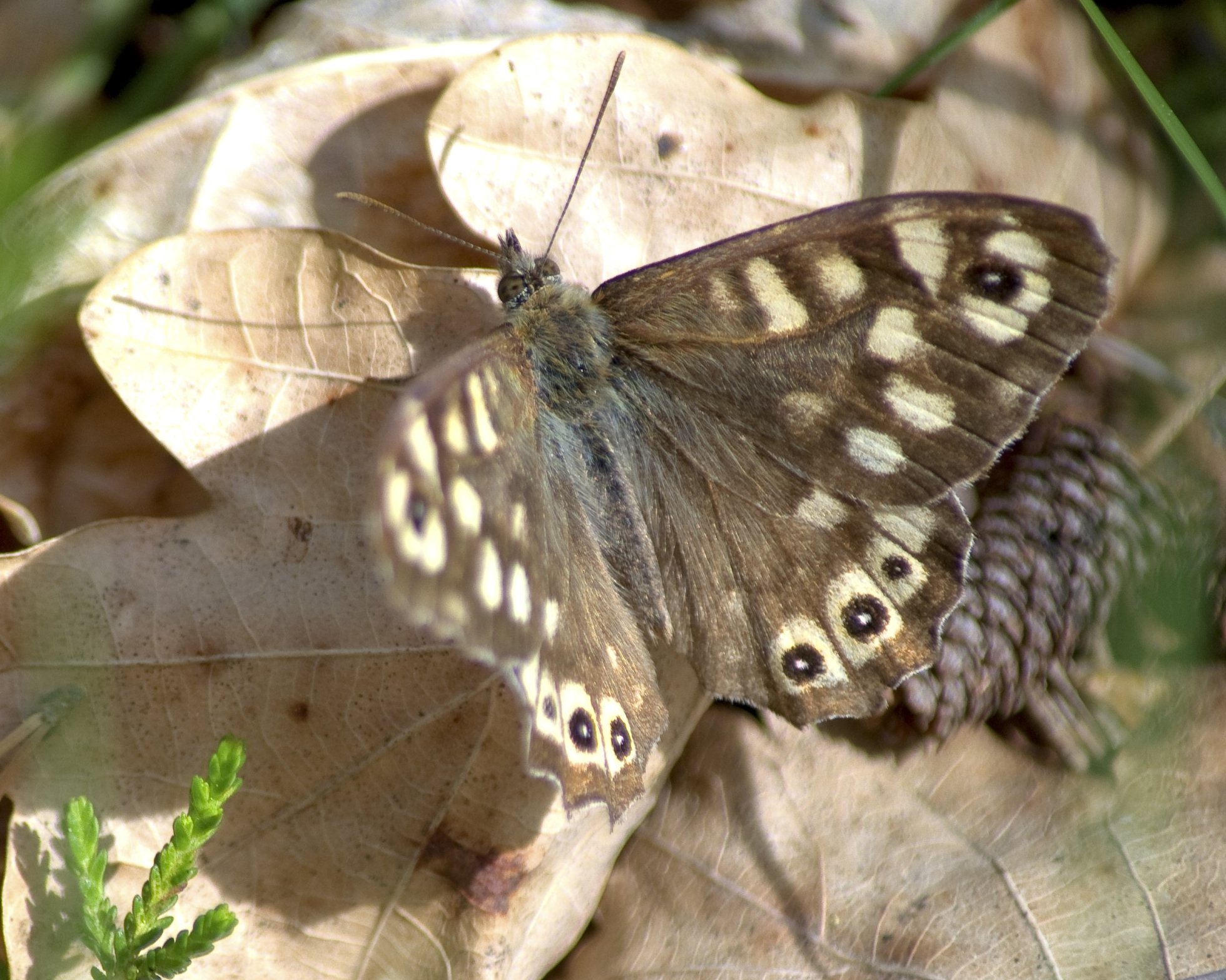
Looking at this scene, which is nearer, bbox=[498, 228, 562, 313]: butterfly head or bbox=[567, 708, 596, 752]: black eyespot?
bbox=[567, 708, 596, 752]: black eyespot

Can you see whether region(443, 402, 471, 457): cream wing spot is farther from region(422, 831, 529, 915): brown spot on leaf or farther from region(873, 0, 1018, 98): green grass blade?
region(873, 0, 1018, 98): green grass blade

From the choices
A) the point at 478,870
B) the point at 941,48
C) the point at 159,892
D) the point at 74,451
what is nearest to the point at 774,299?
the point at 941,48

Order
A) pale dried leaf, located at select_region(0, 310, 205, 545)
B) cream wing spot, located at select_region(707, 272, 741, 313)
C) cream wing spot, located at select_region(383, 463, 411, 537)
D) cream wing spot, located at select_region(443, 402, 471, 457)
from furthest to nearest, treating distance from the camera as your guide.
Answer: pale dried leaf, located at select_region(0, 310, 205, 545) < cream wing spot, located at select_region(707, 272, 741, 313) < cream wing spot, located at select_region(443, 402, 471, 457) < cream wing spot, located at select_region(383, 463, 411, 537)

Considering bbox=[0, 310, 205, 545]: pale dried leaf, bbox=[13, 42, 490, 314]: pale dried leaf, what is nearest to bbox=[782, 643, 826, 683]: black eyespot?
bbox=[13, 42, 490, 314]: pale dried leaf

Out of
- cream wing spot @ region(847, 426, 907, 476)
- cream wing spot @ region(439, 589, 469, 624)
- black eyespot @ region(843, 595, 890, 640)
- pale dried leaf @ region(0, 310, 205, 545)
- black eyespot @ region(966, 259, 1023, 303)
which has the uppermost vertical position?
black eyespot @ region(966, 259, 1023, 303)

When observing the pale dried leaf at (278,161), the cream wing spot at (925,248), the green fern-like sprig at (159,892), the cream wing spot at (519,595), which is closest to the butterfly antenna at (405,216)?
the pale dried leaf at (278,161)

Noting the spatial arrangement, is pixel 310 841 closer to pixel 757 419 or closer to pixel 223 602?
pixel 223 602

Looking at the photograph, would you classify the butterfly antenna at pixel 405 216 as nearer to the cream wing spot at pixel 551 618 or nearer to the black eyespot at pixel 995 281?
the cream wing spot at pixel 551 618
